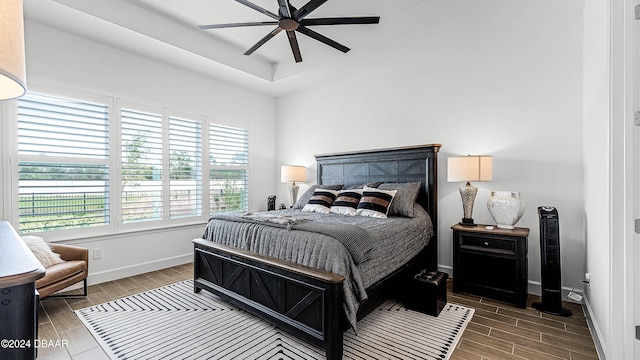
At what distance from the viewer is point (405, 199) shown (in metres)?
3.46

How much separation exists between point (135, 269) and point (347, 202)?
2.93m

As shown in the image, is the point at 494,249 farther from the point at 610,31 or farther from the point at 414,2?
the point at 414,2

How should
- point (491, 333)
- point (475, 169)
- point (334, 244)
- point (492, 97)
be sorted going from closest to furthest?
point (334, 244)
point (491, 333)
point (475, 169)
point (492, 97)

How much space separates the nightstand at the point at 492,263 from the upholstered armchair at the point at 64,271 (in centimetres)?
390

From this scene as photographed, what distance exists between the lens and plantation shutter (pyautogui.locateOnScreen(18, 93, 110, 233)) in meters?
3.09

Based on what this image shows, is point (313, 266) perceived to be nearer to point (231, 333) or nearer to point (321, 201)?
point (231, 333)

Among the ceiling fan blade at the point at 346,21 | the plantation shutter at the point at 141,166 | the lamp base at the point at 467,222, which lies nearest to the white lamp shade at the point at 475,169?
the lamp base at the point at 467,222

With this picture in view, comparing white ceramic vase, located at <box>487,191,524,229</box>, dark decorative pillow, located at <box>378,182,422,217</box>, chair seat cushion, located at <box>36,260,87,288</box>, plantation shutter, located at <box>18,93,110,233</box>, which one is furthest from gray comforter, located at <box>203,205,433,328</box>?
plantation shutter, located at <box>18,93,110,233</box>

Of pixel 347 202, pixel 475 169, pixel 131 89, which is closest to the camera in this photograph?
pixel 475 169

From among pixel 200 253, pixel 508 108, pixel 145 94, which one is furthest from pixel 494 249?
pixel 145 94

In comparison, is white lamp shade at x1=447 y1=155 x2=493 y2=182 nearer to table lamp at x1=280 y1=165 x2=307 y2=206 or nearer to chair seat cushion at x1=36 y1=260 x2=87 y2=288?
table lamp at x1=280 y1=165 x2=307 y2=206

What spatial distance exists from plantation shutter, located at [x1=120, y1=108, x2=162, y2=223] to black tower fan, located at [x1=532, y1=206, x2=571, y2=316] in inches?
182

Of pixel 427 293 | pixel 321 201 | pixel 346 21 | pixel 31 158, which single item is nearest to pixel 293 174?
pixel 321 201

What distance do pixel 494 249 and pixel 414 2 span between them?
2.97 meters
